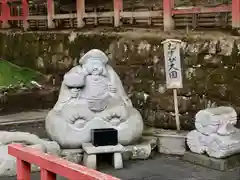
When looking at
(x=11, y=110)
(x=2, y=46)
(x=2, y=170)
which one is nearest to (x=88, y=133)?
(x=2, y=170)

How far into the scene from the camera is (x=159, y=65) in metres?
9.09

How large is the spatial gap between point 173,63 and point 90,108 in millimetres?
1373

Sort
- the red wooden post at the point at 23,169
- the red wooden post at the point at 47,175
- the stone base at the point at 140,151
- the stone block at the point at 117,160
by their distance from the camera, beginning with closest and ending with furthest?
the red wooden post at the point at 47,175 → the red wooden post at the point at 23,169 → the stone block at the point at 117,160 → the stone base at the point at 140,151

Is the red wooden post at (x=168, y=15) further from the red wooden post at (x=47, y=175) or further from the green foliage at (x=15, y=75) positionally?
the red wooden post at (x=47, y=175)

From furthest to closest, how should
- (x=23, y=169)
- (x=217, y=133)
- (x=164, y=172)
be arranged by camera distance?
(x=217, y=133)
(x=164, y=172)
(x=23, y=169)

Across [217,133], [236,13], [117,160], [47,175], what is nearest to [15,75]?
[117,160]

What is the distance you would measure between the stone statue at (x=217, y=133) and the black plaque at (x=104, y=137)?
1.12 metres

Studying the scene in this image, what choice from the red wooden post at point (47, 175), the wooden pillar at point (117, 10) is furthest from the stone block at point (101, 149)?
the red wooden post at point (47, 175)

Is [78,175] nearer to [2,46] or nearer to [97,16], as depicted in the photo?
[97,16]

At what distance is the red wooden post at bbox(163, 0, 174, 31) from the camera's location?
902 centimetres

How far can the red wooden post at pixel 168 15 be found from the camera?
9.02m

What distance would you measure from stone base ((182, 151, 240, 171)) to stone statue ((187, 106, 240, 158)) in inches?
2.5

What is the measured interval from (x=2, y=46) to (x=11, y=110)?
10.4 feet

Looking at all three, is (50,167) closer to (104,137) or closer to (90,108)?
(104,137)
